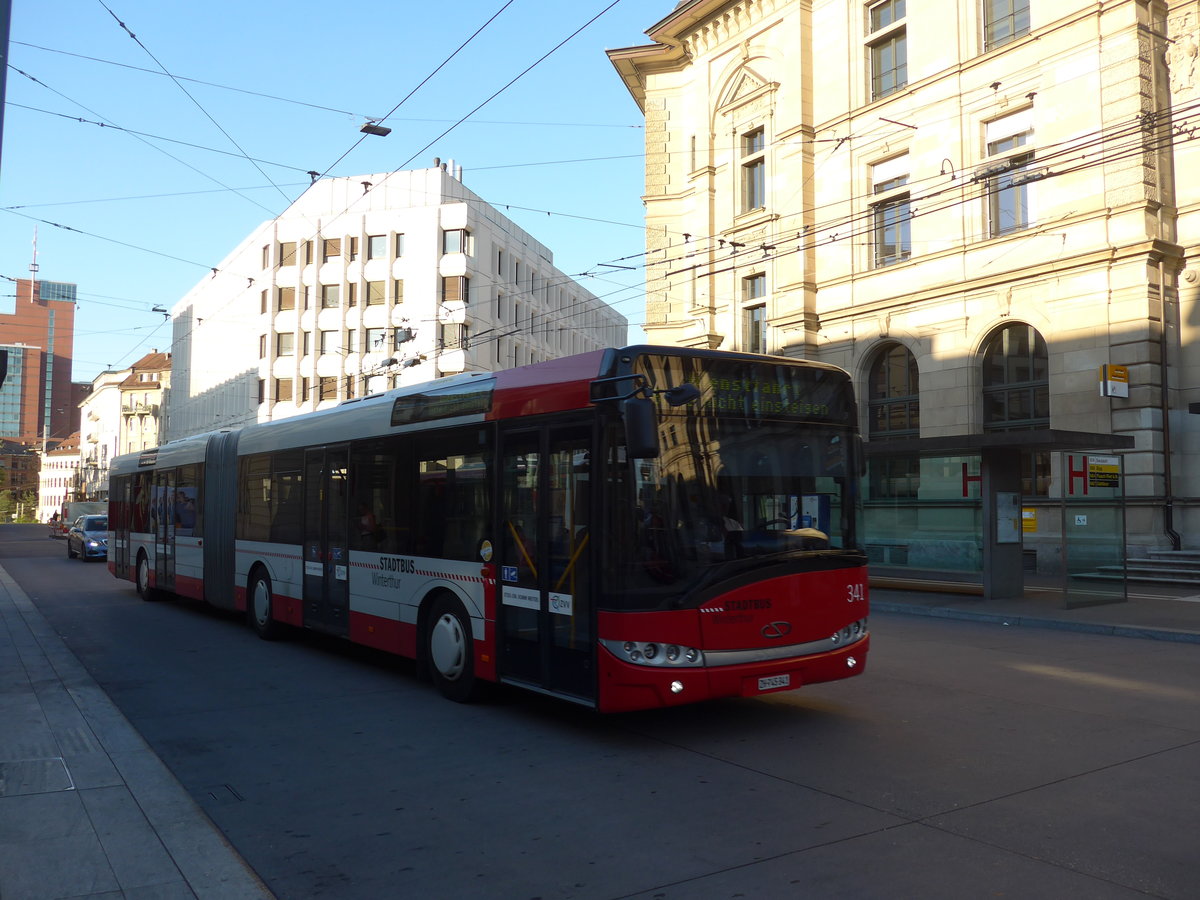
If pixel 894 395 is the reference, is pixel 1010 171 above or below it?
above

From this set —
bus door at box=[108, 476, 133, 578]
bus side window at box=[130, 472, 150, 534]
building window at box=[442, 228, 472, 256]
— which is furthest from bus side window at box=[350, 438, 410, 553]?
building window at box=[442, 228, 472, 256]

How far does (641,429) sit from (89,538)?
31340mm

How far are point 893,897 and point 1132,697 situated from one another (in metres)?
5.91

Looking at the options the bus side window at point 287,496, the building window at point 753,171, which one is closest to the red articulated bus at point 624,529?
the bus side window at point 287,496

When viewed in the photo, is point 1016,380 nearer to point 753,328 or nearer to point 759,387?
point 753,328

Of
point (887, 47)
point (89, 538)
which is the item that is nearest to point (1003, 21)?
point (887, 47)

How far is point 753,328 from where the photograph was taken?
105 feet

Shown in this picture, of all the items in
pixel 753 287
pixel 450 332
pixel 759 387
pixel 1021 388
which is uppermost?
pixel 450 332

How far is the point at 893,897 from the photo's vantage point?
4.32m

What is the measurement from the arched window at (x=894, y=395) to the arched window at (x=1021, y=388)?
2.24 m

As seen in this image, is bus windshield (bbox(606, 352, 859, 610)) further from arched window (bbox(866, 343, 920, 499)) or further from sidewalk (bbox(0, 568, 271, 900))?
arched window (bbox(866, 343, 920, 499))

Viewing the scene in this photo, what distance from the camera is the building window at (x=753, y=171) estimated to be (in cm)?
3206

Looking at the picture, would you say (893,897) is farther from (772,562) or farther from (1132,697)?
(1132,697)

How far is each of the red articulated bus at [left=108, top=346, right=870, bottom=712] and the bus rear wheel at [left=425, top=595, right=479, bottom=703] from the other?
22mm
